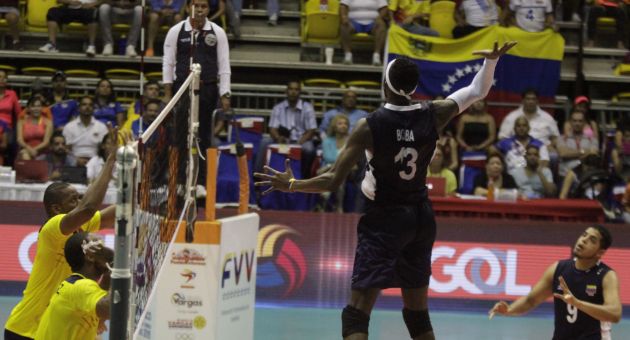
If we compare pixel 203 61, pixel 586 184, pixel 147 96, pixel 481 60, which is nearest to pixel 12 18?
pixel 147 96

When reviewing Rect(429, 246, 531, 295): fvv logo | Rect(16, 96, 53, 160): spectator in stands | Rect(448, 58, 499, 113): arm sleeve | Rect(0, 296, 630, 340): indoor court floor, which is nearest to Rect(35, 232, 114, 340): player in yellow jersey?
Rect(448, 58, 499, 113): arm sleeve

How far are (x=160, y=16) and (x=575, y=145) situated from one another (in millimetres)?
7252

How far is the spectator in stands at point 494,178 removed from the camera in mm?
14586

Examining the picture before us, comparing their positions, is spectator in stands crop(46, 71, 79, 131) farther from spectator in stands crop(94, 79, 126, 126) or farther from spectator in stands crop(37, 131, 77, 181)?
spectator in stands crop(37, 131, 77, 181)

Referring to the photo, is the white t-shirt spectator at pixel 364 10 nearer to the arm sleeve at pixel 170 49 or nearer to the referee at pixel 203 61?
→ the referee at pixel 203 61

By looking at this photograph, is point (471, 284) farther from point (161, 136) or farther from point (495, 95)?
point (161, 136)

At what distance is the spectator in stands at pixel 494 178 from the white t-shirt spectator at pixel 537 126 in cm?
152

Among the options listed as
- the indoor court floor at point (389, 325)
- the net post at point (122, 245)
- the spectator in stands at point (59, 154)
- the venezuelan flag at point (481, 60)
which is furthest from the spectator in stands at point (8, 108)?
the net post at point (122, 245)

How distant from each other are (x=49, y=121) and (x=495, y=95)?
7.29 m

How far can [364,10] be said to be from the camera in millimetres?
18422

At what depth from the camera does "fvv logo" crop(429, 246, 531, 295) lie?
12938 millimetres

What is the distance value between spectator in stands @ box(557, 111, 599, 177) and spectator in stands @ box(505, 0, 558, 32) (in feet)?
8.57

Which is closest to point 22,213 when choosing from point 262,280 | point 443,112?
point 262,280

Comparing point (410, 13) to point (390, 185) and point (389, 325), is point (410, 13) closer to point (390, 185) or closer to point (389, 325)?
point (389, 325)
